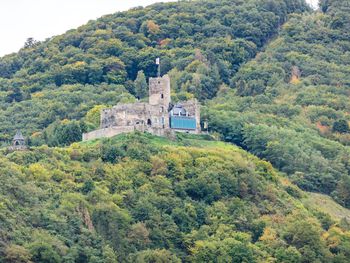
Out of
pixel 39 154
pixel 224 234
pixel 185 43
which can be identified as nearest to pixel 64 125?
pixel 39 154

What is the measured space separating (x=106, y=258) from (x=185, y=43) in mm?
74530

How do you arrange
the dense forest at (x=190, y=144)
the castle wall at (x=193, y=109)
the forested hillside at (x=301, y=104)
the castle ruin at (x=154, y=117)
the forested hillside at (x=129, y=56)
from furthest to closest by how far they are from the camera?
the forested hillside at (x=129, y=56)
the forested hillside at (x=301, y=104)
the castle wall at (x=193, y=109)
the castle ruin at (x=154, y=117)
the dense forest at (x=190, y=144)

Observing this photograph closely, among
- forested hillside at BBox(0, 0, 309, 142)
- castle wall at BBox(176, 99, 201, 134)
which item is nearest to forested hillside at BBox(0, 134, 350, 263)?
castle wall at BBox(176, 99, 201, 134)

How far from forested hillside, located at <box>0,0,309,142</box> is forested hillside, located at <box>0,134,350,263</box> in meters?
25.2

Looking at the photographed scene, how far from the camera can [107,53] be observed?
14512 cm

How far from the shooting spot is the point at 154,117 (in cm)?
9862

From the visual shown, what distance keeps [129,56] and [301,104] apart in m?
26.8

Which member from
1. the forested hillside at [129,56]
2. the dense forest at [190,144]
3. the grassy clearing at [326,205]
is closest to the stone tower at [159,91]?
the dense forest at [190,144]

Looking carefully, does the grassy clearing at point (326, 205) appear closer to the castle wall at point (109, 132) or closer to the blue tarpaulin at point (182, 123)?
the blue tarpaulin at point (182, 123)

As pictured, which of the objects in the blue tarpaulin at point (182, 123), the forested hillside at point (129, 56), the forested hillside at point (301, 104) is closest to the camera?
the blue tarpaulin at point (182, 123)

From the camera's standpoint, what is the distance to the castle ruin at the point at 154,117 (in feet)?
320

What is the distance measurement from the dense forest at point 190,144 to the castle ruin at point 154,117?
1.46 m

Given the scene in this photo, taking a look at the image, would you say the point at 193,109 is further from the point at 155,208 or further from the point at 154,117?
the point at 155,208

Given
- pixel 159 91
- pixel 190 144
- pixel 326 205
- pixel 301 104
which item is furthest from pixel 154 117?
pixel 301 104
